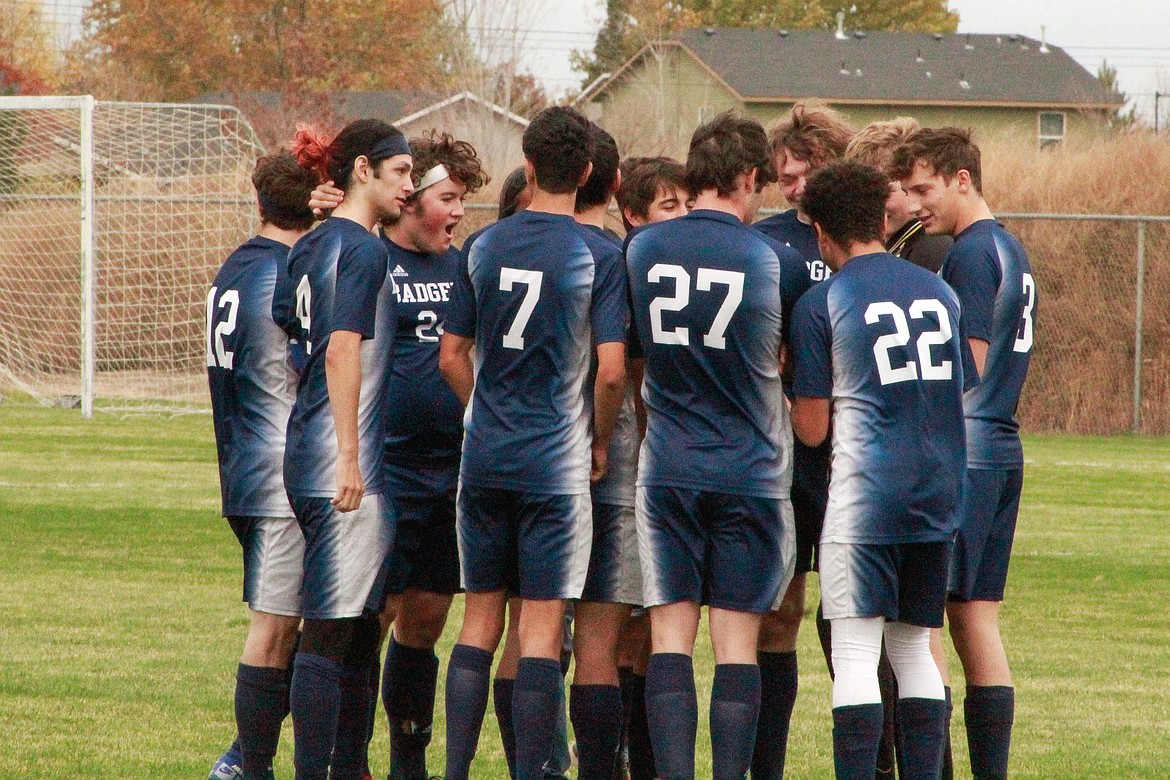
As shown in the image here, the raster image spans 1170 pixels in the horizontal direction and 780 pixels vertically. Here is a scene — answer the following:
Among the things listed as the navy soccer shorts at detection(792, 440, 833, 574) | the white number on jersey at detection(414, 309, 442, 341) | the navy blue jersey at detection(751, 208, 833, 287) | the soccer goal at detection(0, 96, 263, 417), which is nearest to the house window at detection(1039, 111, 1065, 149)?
the soccer goal at detection(0, 96, 263, 417)

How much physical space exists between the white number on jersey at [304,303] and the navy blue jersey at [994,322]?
6.58 ft

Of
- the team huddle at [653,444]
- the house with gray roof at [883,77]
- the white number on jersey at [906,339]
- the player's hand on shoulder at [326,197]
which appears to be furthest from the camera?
the house with gray roof at [883,77]

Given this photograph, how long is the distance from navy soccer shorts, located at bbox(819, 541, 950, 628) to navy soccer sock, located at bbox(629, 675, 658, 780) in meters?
1.08

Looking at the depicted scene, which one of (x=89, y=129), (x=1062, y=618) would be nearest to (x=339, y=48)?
(x=89, y=129)

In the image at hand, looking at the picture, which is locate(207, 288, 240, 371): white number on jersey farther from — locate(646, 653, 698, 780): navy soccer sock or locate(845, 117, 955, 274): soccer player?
locate(845, 117, 955, 274): soccer player

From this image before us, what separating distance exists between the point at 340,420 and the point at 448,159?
1359 mm

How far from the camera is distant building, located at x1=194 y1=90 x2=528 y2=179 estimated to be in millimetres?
31922

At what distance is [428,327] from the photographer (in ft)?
18.0

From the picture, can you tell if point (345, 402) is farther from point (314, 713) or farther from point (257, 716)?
point (257, 716)

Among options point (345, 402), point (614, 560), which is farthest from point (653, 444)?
point (345, 402)

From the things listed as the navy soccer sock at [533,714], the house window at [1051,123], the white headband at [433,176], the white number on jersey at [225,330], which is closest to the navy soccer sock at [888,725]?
the navy soccer sock at [533,714]

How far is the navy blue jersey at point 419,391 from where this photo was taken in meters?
5.41

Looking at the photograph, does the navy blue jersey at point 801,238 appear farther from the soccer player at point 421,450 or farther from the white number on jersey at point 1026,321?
the soccer player at point 421,450

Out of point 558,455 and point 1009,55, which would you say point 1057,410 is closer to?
point 558,455
